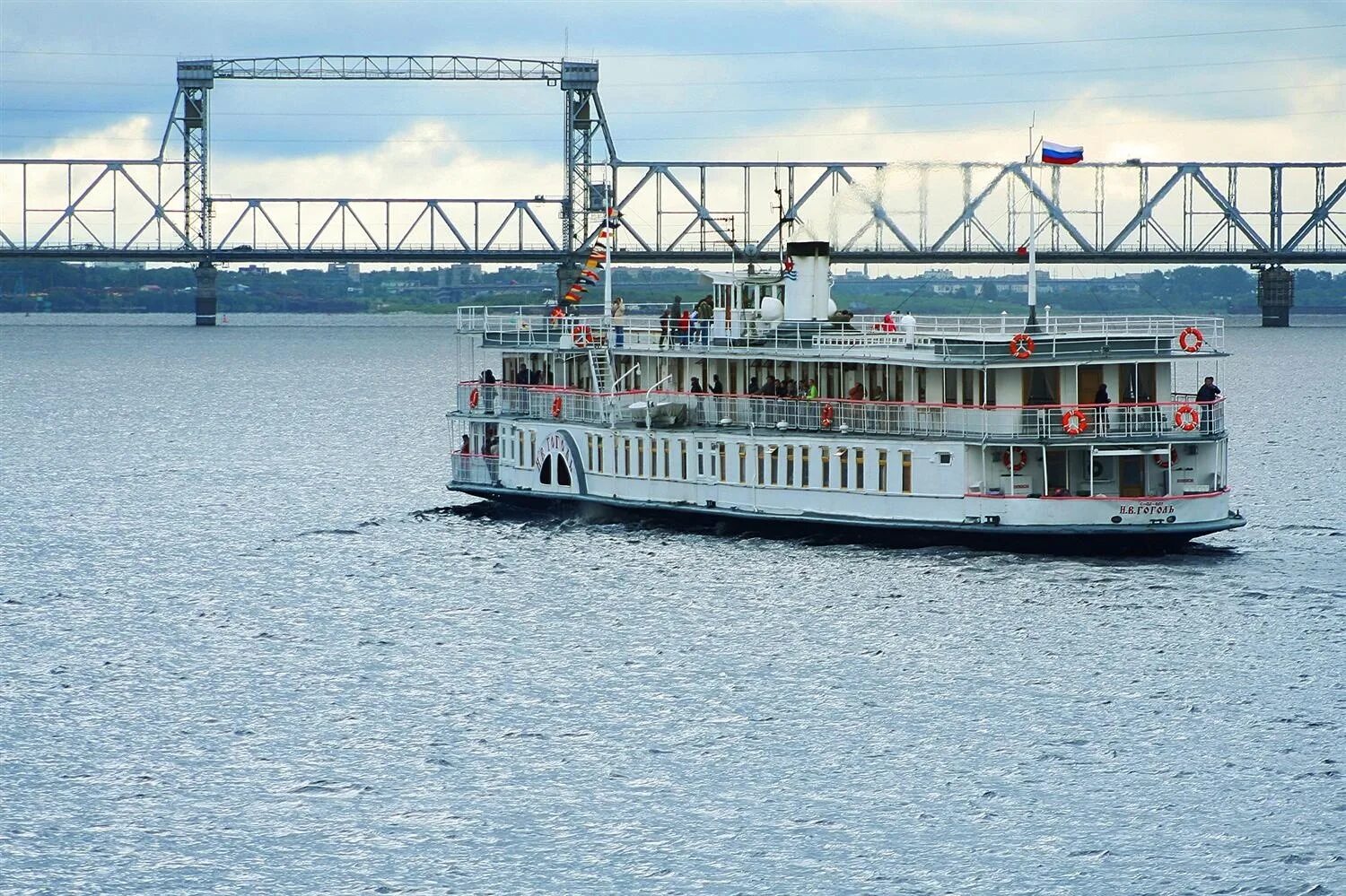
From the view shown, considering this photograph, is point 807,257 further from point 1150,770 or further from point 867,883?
point 867,883

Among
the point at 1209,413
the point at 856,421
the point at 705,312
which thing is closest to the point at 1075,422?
the point at 1209,413

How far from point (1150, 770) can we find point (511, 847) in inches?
454

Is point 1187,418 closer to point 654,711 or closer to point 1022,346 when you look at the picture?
point 1022,346

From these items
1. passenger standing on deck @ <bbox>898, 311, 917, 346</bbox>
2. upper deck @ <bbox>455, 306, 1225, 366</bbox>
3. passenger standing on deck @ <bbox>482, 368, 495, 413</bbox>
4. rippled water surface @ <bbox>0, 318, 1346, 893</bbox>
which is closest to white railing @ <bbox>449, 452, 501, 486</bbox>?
rippled water surface @ <bbox>0, 318, 1346, 893</bbox>

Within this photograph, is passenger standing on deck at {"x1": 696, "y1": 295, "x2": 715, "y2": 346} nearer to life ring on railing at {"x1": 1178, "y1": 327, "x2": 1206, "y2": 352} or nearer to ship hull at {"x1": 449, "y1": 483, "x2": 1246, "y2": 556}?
ship hull at {"x1": 449, "y1": 483, "x2": 1246, "y2": 556}

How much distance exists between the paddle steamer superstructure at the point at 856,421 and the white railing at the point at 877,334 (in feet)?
0.31

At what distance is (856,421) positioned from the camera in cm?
5709

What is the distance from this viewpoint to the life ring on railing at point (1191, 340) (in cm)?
5362

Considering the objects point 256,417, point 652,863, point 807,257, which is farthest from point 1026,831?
point 256,417

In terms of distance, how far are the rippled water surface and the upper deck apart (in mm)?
5293

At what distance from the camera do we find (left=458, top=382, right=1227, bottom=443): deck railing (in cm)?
5291

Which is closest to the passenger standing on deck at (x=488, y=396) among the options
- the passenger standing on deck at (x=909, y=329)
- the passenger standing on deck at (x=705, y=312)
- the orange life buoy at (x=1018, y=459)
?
the passenger standing on deck at (x=705, y=312)

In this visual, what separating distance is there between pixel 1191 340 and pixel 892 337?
827cm

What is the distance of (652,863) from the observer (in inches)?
1340
